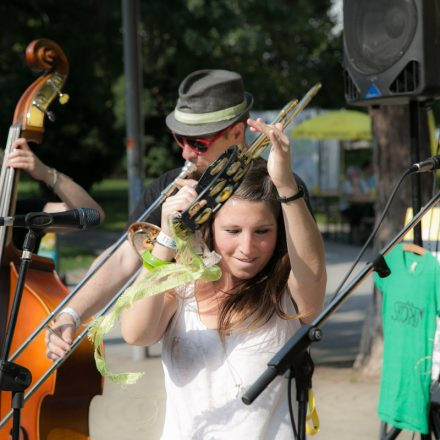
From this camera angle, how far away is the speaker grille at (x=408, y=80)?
13.2ft

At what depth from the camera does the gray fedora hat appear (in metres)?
3.07

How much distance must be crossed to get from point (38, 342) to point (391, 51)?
6.75ft

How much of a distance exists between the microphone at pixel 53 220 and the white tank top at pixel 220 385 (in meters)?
Answer: 0.48

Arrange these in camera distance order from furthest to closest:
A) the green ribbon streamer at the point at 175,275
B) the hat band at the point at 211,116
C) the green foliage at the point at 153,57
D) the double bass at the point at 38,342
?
the green foliage at the point at 153,57 → the double bass at the point at 38,342 → the hat band at the point at 211,116 → the green ribbon streamer at the point at 175,275

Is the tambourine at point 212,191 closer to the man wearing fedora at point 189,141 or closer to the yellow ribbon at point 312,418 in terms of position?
the yellow ribbon at point 312,418

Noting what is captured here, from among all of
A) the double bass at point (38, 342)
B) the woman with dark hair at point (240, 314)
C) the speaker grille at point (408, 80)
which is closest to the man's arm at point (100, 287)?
the double bass at point (38, 342)

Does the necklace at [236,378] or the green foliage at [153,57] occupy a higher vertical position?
the green foliage at [153,57]

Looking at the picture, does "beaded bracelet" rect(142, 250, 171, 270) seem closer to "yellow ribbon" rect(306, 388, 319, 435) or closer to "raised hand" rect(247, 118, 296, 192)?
"raised hand" rect(247, 118, 296, 192)

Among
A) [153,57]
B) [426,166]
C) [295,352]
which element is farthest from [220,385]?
[153,57]

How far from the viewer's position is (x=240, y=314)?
2.29 meters

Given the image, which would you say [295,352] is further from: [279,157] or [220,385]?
[279,157]

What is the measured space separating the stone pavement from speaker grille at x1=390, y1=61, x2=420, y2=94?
5.93ft

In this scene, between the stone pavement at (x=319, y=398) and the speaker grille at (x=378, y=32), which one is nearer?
the speaker grille at (x=378, y=32)

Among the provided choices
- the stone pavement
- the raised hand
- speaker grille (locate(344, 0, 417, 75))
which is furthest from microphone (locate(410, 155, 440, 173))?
the stone pavement
